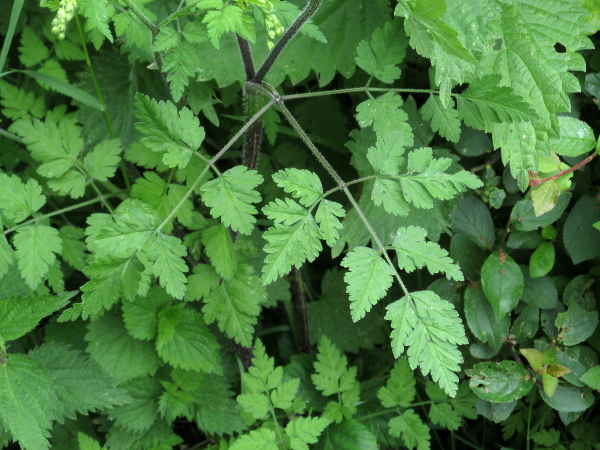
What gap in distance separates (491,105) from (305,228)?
0.56 metres

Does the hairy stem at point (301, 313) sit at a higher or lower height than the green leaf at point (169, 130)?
lower

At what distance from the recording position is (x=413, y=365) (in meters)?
1.21

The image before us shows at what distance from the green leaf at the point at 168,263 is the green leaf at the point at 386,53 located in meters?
0.68

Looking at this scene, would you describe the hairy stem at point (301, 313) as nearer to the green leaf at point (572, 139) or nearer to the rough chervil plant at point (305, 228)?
the rough chervil plant at point (305, 228)

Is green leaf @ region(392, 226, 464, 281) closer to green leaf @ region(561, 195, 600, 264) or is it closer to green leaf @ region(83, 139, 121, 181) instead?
green leaf @ region(561, 195, 600, 264)

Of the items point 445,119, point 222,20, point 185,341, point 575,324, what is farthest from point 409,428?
point 222,20

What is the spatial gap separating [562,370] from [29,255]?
5.13ft

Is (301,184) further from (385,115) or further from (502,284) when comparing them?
(502,284)

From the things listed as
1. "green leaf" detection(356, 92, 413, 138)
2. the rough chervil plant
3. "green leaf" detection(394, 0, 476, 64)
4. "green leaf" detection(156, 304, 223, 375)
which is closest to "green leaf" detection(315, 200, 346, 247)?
the rough chervil plant

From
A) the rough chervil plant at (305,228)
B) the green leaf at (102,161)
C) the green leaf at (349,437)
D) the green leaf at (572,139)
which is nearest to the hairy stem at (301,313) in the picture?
the rough chervil plant at (305,228)

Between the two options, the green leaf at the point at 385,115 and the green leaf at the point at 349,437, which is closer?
the green leaf at the point at 385,115

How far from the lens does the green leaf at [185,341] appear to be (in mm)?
1722

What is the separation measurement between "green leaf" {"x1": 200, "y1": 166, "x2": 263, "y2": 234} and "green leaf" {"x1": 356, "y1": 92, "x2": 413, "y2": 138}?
0.35 metres

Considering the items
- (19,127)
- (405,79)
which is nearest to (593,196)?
(405,79)
